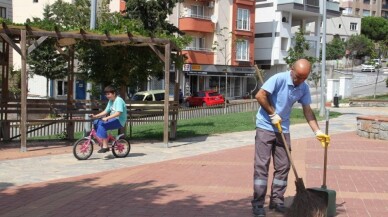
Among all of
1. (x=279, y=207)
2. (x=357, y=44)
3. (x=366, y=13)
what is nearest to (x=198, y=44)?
(x=279, y=207)

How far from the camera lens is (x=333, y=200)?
5.95 metres

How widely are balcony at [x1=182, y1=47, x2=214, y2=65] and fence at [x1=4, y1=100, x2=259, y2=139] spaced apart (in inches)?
568

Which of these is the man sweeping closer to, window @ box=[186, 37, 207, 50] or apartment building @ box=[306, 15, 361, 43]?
window @ box=[186, 37, 207, 50]

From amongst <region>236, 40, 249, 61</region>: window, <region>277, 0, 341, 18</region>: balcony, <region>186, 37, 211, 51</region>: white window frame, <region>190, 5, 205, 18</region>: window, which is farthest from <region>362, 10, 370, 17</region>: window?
<region>190, 5, 205, 18</region>: window

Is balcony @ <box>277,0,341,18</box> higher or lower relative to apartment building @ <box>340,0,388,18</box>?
lower

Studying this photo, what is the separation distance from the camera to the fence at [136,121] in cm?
1439

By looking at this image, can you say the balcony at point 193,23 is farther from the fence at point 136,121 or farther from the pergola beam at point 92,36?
the pergola beam at point 92,36

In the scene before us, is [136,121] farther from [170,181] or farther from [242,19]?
[242,19]

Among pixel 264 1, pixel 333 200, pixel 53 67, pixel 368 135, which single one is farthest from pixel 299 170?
pixel 264 1

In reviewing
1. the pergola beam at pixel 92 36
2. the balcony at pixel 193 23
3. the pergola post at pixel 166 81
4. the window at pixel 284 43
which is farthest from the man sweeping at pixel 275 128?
the window at pixel 284 43

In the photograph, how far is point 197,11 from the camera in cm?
4638

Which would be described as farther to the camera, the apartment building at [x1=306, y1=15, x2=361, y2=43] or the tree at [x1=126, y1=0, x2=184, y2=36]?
the apartment building at [x1=306, y1=15, x2=361, y2=43]

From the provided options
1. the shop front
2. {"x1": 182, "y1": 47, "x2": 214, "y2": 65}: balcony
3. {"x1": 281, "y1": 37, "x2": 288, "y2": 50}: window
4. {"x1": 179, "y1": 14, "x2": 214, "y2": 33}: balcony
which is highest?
{"x1": 179, "y1": 14, "x2": 214, "y2": 33}: balcony

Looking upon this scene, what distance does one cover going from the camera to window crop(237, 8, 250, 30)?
162ft
